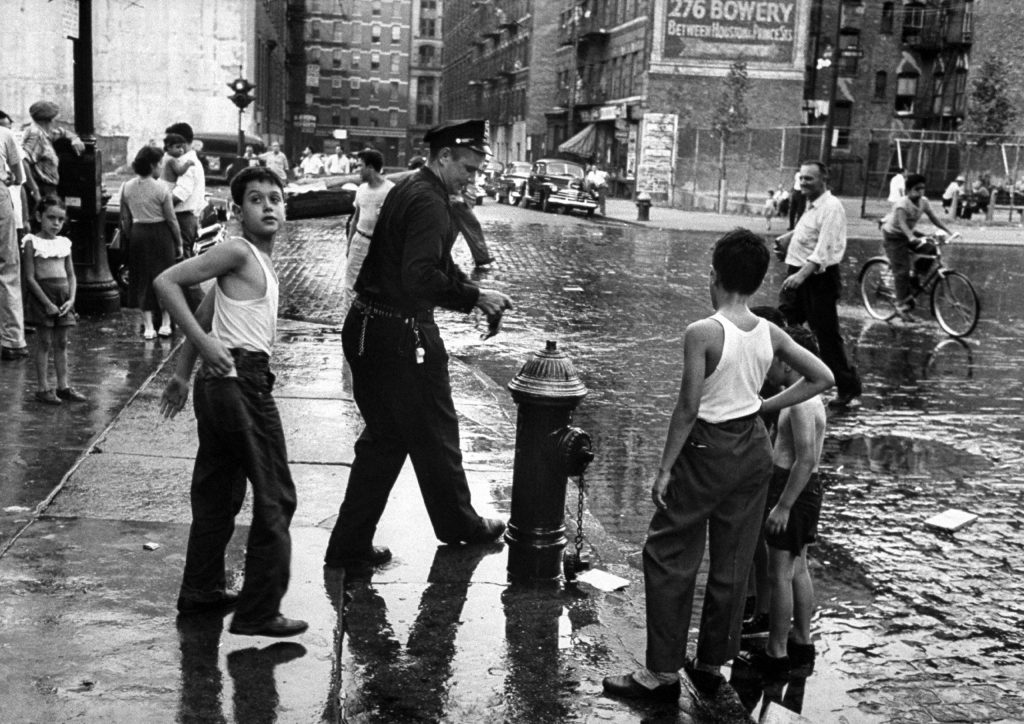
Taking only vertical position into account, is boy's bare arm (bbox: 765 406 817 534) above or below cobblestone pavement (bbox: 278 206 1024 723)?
above

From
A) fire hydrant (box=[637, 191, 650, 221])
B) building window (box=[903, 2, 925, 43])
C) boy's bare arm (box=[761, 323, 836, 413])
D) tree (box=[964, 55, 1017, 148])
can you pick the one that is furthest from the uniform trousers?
building window (box=[903, 2, 925, 43])

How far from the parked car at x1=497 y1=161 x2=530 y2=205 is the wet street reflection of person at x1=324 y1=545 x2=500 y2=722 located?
35.7 metres

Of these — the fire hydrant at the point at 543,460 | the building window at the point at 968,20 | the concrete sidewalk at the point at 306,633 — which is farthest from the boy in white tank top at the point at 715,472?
the building window at the point at 968,20

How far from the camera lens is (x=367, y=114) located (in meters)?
136

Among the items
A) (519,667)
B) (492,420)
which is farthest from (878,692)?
(492,420)

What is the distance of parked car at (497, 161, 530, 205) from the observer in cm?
4100

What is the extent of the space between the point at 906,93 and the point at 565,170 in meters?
→ 30.4

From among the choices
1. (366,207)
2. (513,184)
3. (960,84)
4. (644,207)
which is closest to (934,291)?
(366,207)

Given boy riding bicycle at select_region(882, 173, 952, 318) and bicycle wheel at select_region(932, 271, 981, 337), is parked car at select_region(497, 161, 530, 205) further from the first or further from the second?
bicycle wheel at select_region(932, 271, 981, 337)

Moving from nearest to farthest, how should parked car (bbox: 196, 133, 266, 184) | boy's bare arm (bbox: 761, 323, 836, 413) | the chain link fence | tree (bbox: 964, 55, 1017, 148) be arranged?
boy's bare arm (bbox: 761, 323, 836, 413) → parked car (bbox: 196, 133, 266, 184) → the chain link fence → tree (bbox: 964, 55, 1017, 148)

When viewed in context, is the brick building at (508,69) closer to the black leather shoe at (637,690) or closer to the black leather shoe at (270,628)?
the black leather shoe at (270,628)

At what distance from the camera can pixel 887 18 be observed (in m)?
60.0

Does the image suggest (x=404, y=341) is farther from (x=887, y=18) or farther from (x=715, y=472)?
(x=887, y=18)

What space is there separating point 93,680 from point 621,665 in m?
1.88
